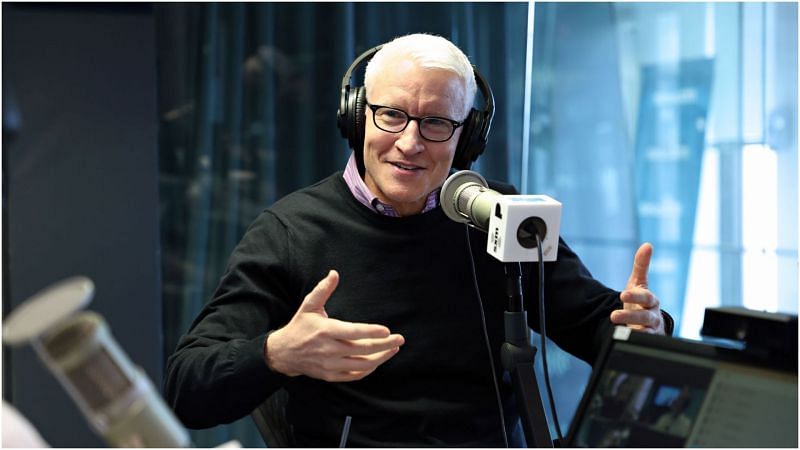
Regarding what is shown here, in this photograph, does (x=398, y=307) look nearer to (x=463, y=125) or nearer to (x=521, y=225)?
(x=463, y=125)

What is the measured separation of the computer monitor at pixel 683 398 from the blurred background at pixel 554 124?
72.8 inches

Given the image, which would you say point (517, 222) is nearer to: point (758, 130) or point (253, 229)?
point (253, 229)

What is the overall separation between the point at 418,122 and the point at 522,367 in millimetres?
530

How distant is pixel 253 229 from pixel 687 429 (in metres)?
0.94

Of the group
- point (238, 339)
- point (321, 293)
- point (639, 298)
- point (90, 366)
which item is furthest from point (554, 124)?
point (90, 366)

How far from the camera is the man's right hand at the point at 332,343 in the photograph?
3.35 ft

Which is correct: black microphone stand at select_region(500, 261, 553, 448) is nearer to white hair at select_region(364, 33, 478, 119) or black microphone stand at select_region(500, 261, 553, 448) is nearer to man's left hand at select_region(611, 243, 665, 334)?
man's left hand at select_region(611, 243, 665, 334)

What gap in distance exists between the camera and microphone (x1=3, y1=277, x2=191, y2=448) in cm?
52

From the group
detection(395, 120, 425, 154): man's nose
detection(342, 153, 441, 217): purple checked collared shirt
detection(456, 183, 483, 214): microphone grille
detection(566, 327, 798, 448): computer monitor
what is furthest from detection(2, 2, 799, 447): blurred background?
detection(566, 327, 798, 448): computer monitor

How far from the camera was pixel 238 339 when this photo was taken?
1.30m

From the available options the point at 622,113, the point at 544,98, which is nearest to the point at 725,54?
the point at 622,113

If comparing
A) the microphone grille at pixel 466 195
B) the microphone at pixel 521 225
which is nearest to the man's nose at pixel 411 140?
the microphone grille at pixel 466 195

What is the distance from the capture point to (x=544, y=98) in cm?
282

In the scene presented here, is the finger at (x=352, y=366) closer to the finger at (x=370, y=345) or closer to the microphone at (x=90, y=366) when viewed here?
the finger at (x=370, y=345)
